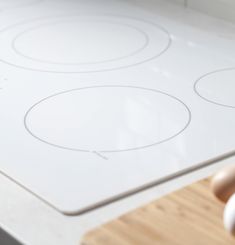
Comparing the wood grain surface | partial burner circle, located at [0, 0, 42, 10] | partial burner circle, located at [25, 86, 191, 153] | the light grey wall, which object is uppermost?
the light grey wall

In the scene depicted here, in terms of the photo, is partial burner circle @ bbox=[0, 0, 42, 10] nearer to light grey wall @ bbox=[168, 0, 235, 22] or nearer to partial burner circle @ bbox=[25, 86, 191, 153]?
light grey wall @ bbox=[168, 0, 235, 22]

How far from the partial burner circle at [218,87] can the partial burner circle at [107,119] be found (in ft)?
0.15

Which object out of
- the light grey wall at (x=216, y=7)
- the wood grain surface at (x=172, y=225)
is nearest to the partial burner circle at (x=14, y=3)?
the light grey wall at (x=216, y=7)

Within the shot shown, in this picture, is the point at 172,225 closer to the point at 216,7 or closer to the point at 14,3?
the point at 216,7

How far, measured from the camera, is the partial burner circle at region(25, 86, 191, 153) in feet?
2.69

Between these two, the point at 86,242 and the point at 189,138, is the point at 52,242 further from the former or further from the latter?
the point at 189,138

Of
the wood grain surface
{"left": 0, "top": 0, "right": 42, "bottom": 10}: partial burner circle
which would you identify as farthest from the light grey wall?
the wood grain surface

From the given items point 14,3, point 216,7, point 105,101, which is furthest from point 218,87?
point 14,3

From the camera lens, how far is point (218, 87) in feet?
3.13

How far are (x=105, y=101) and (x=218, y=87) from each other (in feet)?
0.53

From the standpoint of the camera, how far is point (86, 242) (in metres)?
0.61

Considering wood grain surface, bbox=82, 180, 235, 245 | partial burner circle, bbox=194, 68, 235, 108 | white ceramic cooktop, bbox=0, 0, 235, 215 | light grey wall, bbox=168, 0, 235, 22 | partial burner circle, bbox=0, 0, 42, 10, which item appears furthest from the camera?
partial burner circle, bbox=0, 0, 42, 10

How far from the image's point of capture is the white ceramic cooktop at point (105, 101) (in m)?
0.75

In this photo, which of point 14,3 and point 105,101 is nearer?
point 105,101
